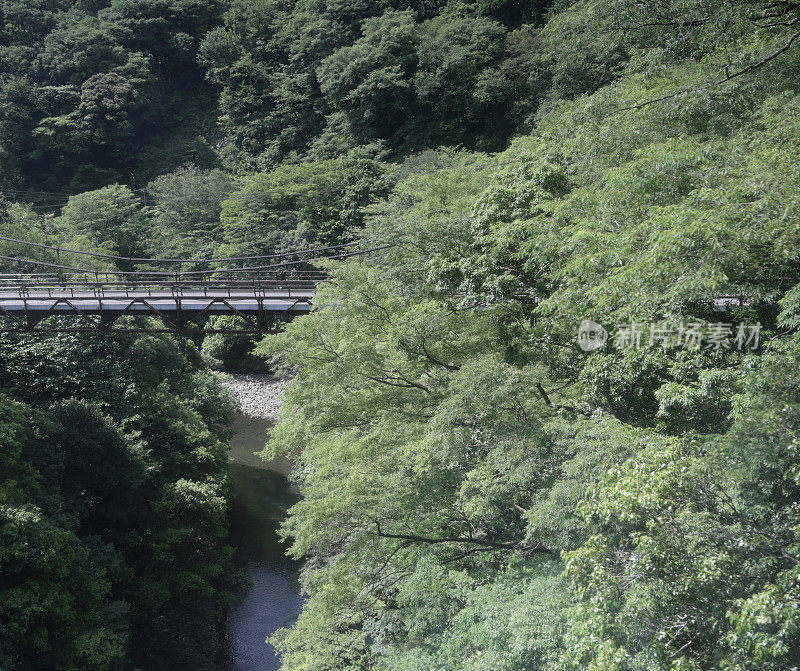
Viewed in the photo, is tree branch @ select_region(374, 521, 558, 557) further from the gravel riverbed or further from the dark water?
the gravel riverbed

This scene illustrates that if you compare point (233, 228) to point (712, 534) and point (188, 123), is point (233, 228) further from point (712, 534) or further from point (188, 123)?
point (712, 534)

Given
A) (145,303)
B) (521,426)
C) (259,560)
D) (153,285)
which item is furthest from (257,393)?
(521,426)

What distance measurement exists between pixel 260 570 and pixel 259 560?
14.9 inches

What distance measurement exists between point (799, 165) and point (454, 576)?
5911mm

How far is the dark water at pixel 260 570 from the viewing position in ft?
39.4

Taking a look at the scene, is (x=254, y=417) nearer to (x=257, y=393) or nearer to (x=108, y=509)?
(x=257, y=393)

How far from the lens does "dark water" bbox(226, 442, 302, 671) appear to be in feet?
39.4

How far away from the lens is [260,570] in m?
14.3

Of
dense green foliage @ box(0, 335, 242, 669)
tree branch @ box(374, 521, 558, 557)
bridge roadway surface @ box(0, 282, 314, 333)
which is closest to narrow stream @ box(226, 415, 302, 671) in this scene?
dense green foliage @ box(0, 335, 242, 669)

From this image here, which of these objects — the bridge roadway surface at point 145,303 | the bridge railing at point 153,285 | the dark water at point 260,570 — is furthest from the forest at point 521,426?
the bridge railing at point 153,285

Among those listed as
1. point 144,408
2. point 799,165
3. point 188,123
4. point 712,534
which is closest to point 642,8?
point 799,165

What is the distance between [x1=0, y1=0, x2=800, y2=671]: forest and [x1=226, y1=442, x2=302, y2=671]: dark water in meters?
0.62

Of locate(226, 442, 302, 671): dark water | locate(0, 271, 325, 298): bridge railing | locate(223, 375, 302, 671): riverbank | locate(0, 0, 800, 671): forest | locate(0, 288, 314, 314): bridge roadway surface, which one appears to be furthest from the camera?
locate(0, 288, 314, 314): bridge roadway surface

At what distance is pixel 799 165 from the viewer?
4754mm
